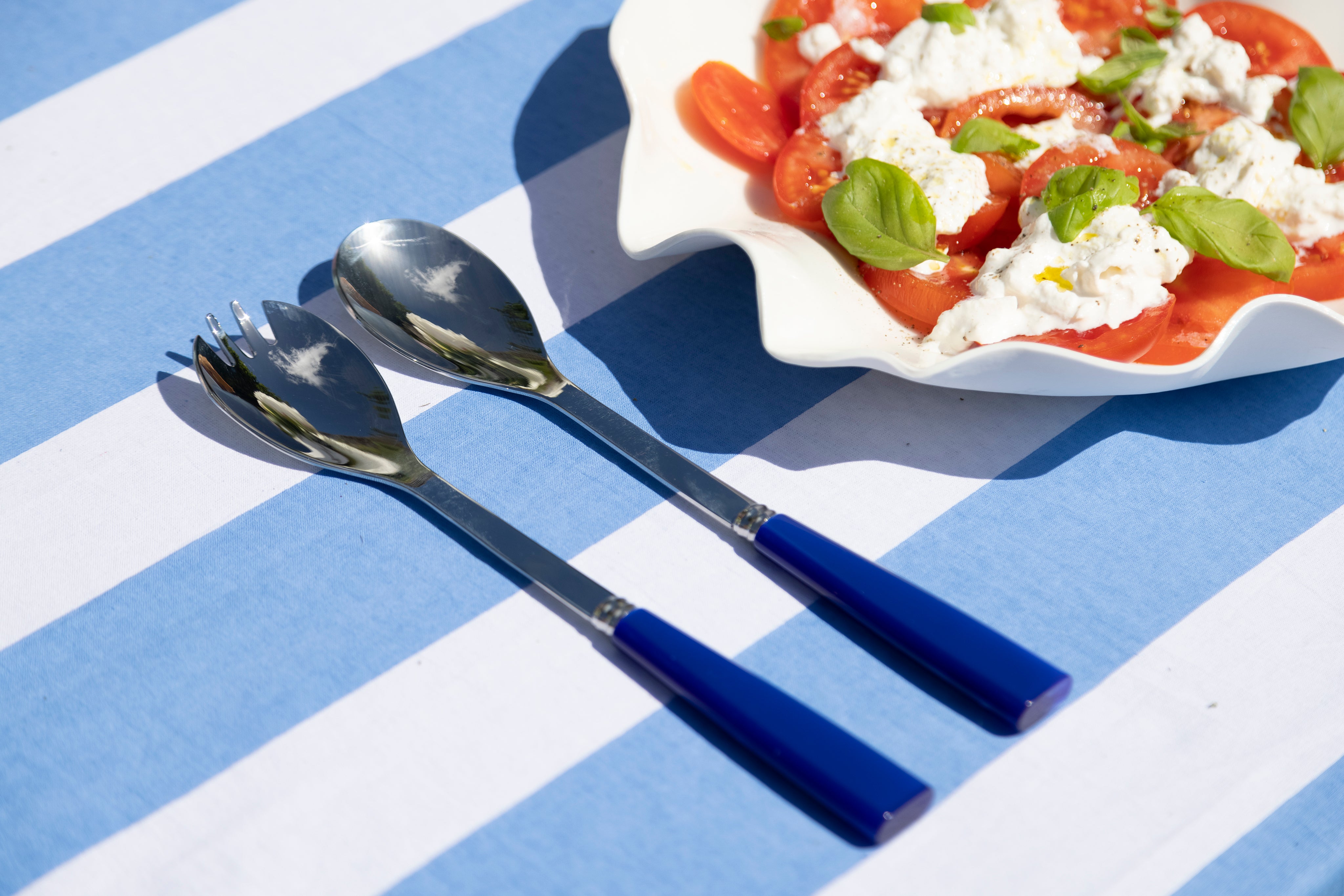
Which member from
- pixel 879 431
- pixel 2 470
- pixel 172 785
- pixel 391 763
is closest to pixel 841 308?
pixel 879 431

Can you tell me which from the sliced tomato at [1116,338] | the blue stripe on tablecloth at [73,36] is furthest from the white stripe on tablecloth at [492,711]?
the blue stripe on tablecloth at [73,36]

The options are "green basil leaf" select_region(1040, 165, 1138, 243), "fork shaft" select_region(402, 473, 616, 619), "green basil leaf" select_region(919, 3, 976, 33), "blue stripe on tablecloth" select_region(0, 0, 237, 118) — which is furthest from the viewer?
"blue stripe on tablecloth" select_region(0, 0, 237, 118)

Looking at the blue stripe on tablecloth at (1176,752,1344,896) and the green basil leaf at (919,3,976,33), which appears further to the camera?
the green basil leaf at (919,3,976,33)

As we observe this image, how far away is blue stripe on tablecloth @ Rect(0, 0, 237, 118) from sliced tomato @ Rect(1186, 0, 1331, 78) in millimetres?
1467

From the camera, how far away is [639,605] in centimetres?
94

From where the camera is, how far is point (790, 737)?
2.57 feet

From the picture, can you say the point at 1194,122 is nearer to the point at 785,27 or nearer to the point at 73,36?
the point at 785,27

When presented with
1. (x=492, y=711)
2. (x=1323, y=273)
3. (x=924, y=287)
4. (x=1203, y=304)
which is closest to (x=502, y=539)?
(x=492, y=711)

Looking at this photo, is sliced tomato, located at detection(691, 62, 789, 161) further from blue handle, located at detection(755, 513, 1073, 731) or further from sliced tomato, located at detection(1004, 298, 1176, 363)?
blue handle, located at detection(755, 513, 1073, 731)

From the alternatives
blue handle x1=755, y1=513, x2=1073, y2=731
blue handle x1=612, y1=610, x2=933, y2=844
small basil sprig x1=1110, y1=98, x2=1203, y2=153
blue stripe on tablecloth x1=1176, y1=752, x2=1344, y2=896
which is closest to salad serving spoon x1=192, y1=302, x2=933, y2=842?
blue handle x1=612, y1=610, x2=933, y2=844

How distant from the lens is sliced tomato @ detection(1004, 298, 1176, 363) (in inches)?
38.4

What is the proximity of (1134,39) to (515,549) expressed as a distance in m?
1.04

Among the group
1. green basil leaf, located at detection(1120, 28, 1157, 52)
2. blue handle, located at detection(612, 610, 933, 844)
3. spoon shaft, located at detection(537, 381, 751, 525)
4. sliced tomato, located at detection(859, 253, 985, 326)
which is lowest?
blue handle, located at detection(612, 610, 933, 844)

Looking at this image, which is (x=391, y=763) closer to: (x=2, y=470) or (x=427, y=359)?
(x=427, y=359)
